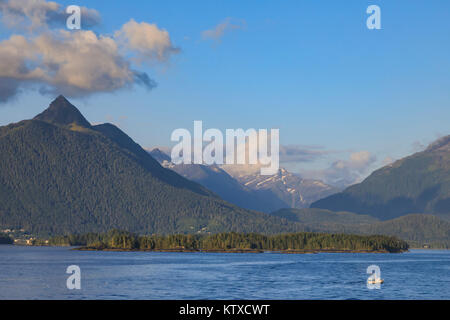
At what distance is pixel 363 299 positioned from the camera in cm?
13300
